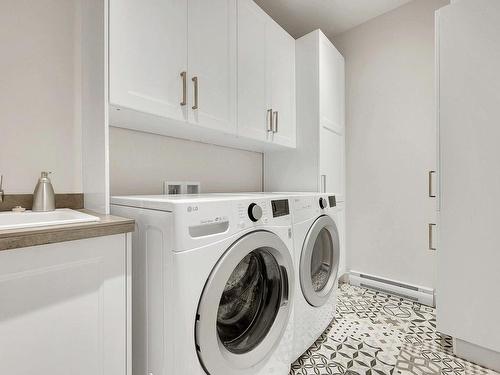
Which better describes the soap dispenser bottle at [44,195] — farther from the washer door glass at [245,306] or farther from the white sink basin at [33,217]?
the washer door glass at [245,306]

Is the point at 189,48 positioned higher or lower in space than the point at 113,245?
higher

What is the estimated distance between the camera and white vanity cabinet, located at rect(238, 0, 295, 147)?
1.64 metres

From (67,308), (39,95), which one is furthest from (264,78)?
(67,308)

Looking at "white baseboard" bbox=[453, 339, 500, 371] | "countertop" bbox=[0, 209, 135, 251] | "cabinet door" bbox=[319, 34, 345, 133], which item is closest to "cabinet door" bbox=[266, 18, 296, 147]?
"cabinet door" bbox=[319, 34, 345, 133]

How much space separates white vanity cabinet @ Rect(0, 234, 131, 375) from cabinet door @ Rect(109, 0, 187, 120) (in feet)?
2.00

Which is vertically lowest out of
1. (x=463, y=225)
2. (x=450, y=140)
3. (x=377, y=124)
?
(x=463, y=225)

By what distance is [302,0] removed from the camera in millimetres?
2119

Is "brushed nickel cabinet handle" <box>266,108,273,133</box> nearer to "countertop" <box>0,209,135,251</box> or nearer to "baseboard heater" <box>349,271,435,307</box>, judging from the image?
"countertop" <box>0,209,135,251</box>

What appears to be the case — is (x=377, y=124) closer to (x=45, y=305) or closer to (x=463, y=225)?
(x=463, y=225)

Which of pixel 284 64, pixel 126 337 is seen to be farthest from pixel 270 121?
pixel 126 337

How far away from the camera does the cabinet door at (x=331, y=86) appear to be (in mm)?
2072

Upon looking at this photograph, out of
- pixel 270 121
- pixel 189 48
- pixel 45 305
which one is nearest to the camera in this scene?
pixel 45 305

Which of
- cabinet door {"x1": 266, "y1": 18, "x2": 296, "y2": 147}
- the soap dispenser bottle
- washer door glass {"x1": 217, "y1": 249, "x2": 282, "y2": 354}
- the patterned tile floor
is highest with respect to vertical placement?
cabinet door {"x1": 266, "y1": 18, "x2": 296, "y2": 147}

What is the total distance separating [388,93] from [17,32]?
2579mm
